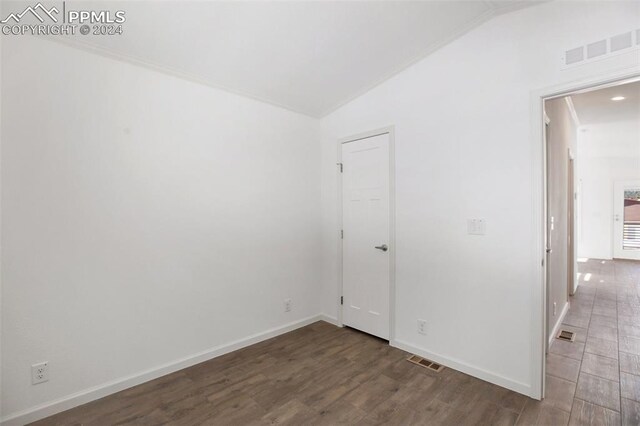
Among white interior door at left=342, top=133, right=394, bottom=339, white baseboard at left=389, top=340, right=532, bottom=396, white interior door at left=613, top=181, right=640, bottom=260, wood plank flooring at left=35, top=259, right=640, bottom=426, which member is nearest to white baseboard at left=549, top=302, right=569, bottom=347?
wood plank flooring at left=35, top=259, right=640, bottom=426

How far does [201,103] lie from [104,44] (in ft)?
2.58

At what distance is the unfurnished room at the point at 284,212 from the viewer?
1.97 metres

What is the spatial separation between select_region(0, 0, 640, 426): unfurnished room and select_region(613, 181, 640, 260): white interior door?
20.0ft

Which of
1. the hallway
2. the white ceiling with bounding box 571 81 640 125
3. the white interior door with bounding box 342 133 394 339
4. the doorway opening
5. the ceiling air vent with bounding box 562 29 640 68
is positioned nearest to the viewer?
the ceiling air vent with bounding box 562 29 640 68

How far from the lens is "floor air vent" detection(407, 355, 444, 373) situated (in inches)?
103

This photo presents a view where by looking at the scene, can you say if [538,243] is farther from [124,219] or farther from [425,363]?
[124,219]

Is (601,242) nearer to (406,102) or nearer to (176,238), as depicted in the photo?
(406,102)

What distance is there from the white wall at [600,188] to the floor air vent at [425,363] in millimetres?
7066

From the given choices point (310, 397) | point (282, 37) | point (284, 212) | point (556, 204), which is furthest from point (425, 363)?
point (282, 37)

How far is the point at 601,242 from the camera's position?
26.6ft

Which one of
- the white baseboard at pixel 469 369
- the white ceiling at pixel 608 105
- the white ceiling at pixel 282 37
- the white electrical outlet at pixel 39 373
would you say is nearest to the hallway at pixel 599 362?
the white baseboard at pixel 469 369

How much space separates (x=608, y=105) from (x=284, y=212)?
14.7ft

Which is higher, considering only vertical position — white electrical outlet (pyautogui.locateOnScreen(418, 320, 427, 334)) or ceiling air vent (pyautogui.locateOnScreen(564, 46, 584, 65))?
ceiling air vent (pyautogui.locateOnScreen(564, 46, 584, 65))

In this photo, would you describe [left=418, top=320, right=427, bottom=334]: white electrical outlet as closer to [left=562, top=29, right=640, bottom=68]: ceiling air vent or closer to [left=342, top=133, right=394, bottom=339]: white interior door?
[left=342, top=133, right=394, bottom=339]: white interior door
